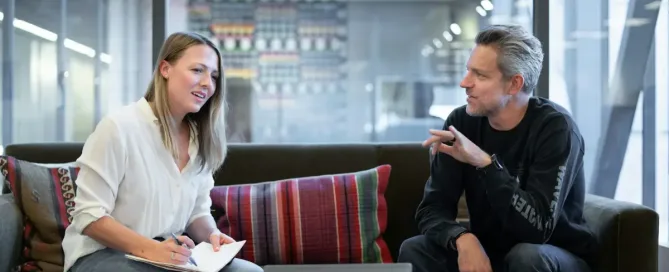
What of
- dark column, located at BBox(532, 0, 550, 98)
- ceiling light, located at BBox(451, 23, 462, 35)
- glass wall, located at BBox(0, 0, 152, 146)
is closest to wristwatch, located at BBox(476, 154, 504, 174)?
dark column, located at BBox(532, 0, 550, 98)

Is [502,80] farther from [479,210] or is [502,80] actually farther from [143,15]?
[143,15]

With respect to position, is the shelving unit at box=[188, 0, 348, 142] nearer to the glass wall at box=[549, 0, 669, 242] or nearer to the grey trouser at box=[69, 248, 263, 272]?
the glass wall at box=[549, 0, 669, 242]

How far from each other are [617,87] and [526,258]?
1863 mm

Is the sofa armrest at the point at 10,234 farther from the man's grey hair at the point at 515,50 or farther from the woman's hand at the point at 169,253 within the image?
the man's grey hair at the point at 515,50

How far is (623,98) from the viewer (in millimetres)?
3402

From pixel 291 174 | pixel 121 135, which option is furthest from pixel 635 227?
pixel 121 135

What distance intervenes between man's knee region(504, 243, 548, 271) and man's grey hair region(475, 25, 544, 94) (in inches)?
18.7

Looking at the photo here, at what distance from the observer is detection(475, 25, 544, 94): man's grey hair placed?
2.06 meters

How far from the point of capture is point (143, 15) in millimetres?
3271

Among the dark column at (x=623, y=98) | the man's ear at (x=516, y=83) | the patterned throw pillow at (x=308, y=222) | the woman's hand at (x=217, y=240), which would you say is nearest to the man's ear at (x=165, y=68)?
the woman's hand at (x=217, y=240)

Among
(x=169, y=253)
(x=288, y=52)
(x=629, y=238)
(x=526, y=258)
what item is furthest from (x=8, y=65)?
(x=629, y=238)

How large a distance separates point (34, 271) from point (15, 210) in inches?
7.8

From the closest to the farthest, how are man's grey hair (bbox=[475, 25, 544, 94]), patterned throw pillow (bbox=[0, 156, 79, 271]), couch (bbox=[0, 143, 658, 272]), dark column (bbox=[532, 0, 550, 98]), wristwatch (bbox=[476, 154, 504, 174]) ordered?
wristwatch (bbox=[476, 154, 504, 174]) → man's grey hair (bbox=[475, 25, 544, 94]) → patterned throw pillow (bbox=[0, 156, 79, 271]) → couch (bbox=[0, 143, 658, 272]) → dark column (bbox=[532, 0, 550, 98])

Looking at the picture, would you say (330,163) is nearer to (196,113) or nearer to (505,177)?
(196,113)
